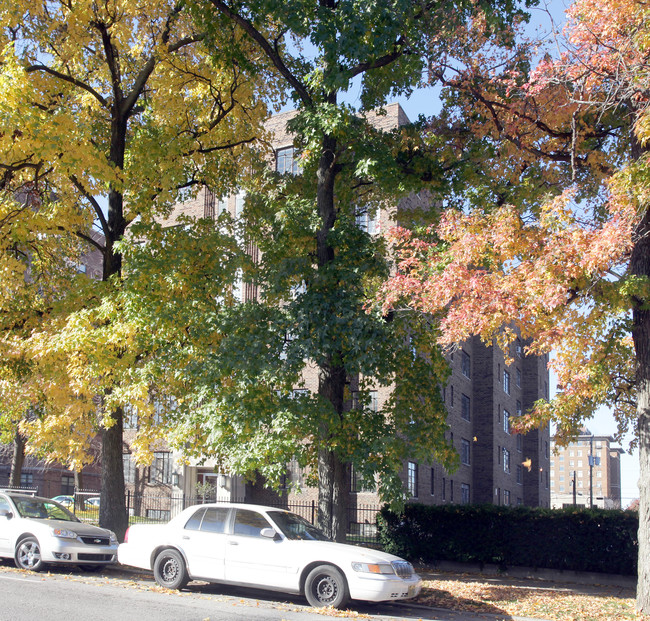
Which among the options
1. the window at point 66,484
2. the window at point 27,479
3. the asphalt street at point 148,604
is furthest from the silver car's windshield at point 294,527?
the window at point 66,484

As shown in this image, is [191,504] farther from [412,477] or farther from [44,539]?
[44,539]

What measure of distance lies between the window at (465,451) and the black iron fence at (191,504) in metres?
11.8

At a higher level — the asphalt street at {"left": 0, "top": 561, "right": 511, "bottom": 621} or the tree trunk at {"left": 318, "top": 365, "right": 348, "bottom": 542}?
the tree trunk at {"left": 318, "top": 365, "right": 348, "bottom": 542}

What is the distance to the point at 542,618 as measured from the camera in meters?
10.1

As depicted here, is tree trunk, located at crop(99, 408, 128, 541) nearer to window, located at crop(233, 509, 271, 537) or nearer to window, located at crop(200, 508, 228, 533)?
window, located at crop(200, 508, 228, 533)

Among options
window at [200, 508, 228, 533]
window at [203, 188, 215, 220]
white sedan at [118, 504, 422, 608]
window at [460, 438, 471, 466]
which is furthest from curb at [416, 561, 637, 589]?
window at [460, 438, 471, 466]

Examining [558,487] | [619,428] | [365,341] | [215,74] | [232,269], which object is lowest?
[558,487]

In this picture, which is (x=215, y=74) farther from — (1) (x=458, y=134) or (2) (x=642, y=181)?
(2) (x=642, y=181)

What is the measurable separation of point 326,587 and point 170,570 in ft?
9.72

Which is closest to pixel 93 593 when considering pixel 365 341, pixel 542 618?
pixel 365 341

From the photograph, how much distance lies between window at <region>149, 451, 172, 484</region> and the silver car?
840 inches

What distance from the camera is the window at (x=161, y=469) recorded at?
34.3 meters

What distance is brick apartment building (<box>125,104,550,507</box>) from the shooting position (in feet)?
98.4

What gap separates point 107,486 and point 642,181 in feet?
43.6
